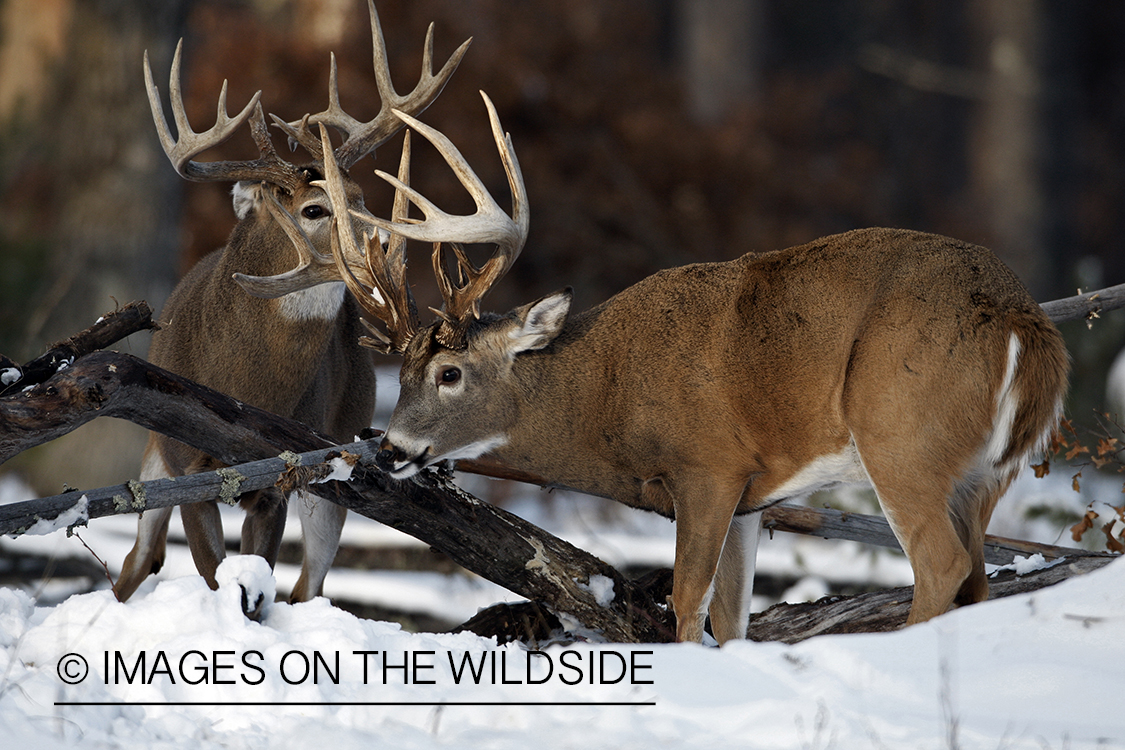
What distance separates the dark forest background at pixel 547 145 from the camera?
10.8m

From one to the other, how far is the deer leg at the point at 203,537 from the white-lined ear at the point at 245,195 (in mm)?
1525

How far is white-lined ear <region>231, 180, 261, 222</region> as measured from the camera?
6.16m

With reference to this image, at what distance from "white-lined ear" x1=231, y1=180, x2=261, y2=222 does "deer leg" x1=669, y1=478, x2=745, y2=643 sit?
2761 millimetres

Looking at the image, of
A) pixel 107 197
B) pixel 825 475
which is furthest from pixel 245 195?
pixel 107 197

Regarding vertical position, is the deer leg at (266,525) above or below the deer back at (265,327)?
below

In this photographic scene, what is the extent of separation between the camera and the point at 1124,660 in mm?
3623

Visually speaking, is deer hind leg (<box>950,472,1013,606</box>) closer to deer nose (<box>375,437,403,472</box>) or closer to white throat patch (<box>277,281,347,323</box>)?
deer nose (<box>375,437,403,472</box>)

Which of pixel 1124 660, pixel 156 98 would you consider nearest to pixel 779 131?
pixel 156 98

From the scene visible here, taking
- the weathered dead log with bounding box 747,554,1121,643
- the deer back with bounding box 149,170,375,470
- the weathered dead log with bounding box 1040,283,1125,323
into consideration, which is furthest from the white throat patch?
the weathered dead log with bounding box 1040,283,1125,323

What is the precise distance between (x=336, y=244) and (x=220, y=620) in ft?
6.48

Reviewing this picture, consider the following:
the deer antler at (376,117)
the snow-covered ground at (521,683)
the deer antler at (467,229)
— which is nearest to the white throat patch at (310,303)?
the deer antler at (376,117)

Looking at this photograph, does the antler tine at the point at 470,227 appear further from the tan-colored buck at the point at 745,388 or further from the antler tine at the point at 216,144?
the antler tine at the point at 216,144

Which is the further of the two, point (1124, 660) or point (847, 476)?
point (847, 476)

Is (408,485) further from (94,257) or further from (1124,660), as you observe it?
(94,257)
